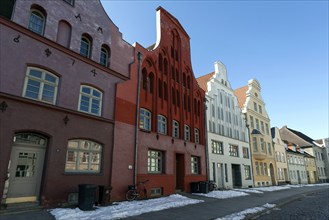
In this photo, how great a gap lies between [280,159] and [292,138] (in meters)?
22.4

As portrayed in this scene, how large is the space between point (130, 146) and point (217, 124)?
14908 millimetres

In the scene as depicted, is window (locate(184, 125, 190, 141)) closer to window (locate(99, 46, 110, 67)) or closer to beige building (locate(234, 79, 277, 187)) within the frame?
window (locate(99, 46, 110, 67))

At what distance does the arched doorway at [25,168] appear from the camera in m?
9.83

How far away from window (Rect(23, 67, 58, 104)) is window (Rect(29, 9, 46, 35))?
2289 mm

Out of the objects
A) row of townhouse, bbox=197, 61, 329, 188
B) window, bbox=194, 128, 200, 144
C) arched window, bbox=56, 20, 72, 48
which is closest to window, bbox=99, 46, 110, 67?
arched window, bbox=56, 20, 72, 48

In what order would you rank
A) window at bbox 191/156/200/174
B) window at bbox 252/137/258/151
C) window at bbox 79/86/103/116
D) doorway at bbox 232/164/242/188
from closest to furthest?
window at bbox 79/86/103/116, window at bbox 191/156/200/174, doorway at bbox 232/164/242/188, window at bbox 252/137/258/151

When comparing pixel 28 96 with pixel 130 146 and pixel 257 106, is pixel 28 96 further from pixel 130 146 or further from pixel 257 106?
pixel 257 106

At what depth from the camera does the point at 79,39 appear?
13.7 m

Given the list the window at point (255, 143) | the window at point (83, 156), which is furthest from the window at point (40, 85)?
the window at point (255, 143)

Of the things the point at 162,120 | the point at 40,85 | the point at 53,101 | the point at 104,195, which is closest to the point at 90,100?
the point at 53,101

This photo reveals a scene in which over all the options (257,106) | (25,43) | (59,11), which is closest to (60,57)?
Answer: (25,43)

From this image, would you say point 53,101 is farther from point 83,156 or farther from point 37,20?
point 37,20

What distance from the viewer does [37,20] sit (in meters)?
12.2

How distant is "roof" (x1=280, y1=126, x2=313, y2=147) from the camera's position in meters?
57.8
